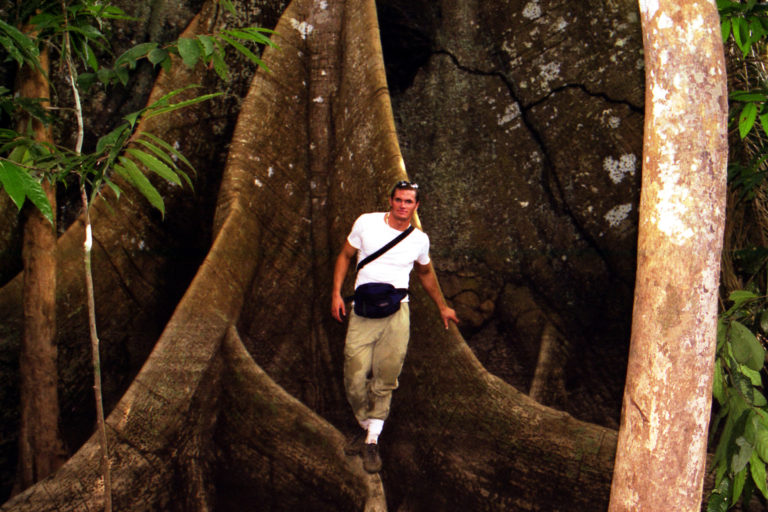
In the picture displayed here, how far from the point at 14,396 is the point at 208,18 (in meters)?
2.42

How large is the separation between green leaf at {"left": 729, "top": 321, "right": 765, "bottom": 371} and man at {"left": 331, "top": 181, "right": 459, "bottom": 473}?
112 centimetres

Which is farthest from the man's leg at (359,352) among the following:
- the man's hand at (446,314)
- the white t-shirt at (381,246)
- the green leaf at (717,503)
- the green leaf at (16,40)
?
the green leaf at (16,40)

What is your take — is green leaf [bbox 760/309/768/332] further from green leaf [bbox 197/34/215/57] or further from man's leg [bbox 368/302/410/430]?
green leaf [bbox 197/34/215/57]

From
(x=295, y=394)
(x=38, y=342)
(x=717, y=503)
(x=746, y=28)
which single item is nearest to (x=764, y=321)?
(x=717, y=503)

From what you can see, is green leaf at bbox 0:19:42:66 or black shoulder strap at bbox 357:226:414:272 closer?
green leaf at bbox 0:19:42:66

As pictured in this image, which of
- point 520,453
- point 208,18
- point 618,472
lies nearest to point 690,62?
point 618,472

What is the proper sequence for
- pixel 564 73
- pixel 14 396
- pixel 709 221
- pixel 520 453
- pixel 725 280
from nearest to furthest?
pixel 709 221, pixel 520 453, pixel 14 396, pixel 725 280, pixel 564 73

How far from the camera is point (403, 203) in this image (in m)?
2.29

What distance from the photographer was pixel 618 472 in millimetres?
1543

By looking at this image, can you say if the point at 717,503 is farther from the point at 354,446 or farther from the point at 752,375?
the point at 354,446

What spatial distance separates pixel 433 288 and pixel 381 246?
0.36m

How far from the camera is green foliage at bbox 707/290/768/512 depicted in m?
2.00

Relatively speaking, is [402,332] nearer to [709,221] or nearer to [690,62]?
[709,221]

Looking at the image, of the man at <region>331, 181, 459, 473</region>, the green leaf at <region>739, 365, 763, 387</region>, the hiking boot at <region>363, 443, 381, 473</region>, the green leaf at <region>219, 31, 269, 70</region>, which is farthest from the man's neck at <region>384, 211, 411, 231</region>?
the green leaf at <region>739, 365, 763, 387</region>
